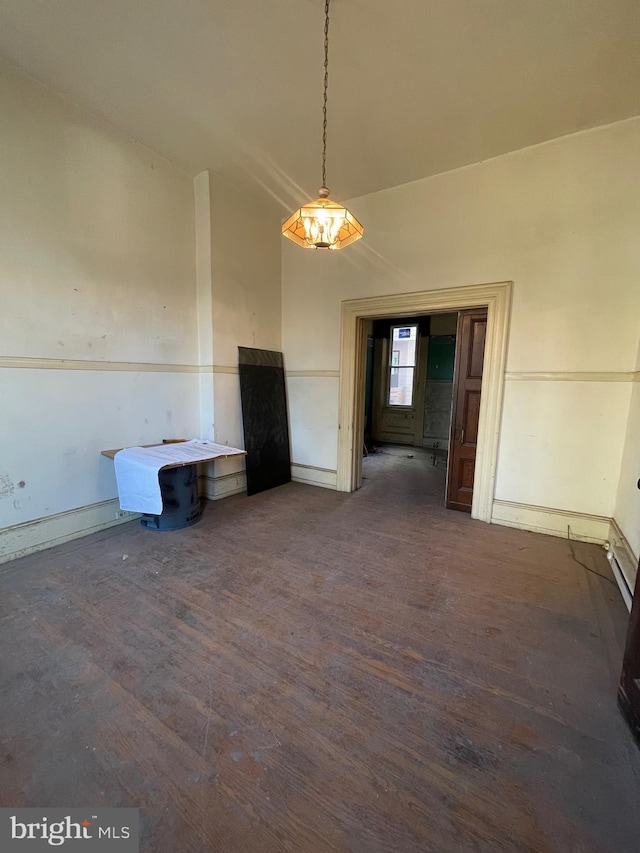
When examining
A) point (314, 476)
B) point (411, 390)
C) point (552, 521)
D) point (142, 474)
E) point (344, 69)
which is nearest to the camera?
point (344, 69)

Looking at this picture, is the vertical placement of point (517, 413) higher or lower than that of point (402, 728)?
higher

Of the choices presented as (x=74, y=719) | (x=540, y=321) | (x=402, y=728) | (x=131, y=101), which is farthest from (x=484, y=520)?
(x=131, y=101)

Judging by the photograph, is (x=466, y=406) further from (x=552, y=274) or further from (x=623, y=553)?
(x=623, y=553)

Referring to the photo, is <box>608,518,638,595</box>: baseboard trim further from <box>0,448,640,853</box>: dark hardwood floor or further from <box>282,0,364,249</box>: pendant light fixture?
<box>282,0,364,249</box>: pendant light fixture

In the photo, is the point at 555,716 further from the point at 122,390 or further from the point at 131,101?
the point at 131,101

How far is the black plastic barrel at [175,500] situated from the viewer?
10.5ft

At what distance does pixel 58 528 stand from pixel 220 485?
1617mm

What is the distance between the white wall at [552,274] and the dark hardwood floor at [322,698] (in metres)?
0.94

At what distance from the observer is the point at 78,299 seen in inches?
115

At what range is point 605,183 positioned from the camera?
285 cm

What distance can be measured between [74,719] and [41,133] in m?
3.87

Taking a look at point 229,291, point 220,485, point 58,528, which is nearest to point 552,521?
point 220,485

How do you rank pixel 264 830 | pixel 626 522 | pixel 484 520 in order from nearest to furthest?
pixel 264 830 → pixel 626 522 → pixel 484 520

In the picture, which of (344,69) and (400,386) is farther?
(400,386)
